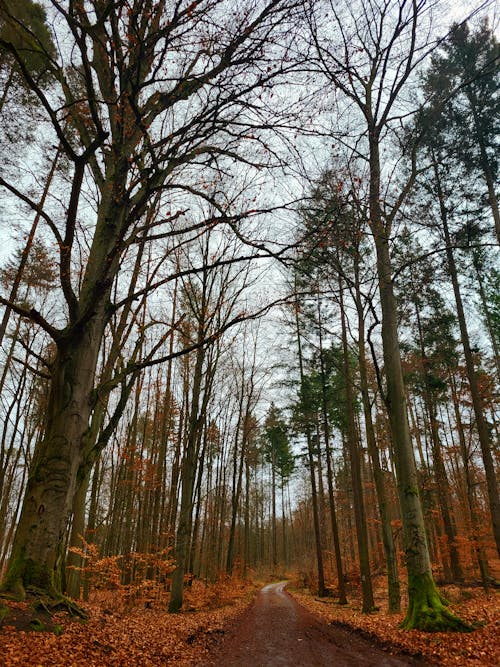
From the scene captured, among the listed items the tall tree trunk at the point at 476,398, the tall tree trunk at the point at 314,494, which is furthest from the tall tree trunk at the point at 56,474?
the tall tree trunk at the point at 314,494

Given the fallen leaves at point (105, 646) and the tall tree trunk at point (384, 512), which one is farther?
the tall tree trunk at point (384, 512)

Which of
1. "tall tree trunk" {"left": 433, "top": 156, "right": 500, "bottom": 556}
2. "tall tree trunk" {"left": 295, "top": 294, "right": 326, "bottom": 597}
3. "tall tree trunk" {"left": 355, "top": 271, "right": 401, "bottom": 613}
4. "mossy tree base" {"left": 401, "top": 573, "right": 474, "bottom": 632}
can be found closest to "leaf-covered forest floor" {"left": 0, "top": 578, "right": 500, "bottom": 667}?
"mossy tree base" {"left": 401, "top": 573, "right": 474, "bottom": 632}

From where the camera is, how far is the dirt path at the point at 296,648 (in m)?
4.80

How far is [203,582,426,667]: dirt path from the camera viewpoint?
15.7 ft

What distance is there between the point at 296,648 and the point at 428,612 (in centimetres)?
207

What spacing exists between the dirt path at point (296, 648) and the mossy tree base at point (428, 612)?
776 millimetres

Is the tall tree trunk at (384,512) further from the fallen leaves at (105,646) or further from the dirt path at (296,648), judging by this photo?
the fallen leaves at (105,646)

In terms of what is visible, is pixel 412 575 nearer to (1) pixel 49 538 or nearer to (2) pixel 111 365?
(1) pixel 49 538

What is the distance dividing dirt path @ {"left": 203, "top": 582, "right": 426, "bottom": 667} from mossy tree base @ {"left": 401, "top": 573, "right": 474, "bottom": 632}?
78cm

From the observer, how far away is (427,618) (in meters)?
5.70

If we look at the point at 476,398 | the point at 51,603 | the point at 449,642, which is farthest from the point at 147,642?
the point at 476,398

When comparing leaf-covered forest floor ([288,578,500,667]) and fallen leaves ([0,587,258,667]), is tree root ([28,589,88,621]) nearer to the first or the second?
fallen leaves ([0,587,258,667])

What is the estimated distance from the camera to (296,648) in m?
5.76

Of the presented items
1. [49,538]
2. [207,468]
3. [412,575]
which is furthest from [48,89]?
[207,468]
